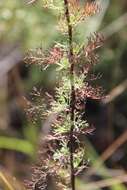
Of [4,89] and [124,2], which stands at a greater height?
[124,2]

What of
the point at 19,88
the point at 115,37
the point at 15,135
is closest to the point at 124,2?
the point at 115,37

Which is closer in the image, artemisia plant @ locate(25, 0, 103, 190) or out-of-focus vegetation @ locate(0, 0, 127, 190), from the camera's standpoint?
artemisia plant @ locate(25, 0, 103, 190)

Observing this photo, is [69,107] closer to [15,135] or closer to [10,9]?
[10,9]

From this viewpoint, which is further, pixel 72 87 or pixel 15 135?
pixel 15 135

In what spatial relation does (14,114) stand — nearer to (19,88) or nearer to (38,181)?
(19,88)

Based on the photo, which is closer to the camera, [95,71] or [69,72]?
[69,72]

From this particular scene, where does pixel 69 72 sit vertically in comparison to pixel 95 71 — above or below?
above

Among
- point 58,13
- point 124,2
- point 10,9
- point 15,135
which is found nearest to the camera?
point 58,13

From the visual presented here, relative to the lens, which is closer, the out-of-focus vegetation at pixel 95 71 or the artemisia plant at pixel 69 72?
the artemisia plant at pixel 69 72

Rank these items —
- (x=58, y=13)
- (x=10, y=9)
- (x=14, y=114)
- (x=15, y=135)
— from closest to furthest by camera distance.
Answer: (x=58, y=13) → (x=10, y=9) → (x=15, y=135) → (x=14, y=114)

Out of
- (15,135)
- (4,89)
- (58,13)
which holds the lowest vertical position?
(15,135)
